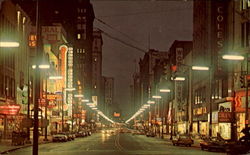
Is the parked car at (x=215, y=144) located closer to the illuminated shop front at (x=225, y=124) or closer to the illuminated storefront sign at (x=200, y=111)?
the illuminated shop front at (x=225, y=124)

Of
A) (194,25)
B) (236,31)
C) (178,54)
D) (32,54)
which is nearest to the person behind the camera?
(236,31)

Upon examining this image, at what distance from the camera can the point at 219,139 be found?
5525 cm

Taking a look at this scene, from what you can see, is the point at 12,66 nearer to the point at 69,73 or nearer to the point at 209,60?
the point at 209,60

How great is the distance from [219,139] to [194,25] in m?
53.6

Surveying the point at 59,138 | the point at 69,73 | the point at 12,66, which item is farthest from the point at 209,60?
the point at 69,73

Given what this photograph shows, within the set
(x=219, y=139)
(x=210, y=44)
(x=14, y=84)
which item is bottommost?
(x=219, y=139)

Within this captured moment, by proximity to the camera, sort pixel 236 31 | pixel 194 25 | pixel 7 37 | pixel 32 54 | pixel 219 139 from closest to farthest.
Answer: pixel 219 139, pixel 236 31, pixel 7 37, pixel 32 54, pixel 194 25

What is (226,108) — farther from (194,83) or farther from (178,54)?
(178,54)

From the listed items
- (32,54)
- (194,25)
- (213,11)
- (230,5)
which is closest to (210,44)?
(213,11)

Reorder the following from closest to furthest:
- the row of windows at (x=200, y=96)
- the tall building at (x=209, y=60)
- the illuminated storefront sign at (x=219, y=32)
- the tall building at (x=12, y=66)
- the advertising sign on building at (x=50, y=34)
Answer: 1. the tall building at (x=12, y=66)
2. the illuminated storefront sign at (x=219, y=32)
3. the tall building at (x=209, y=60)
4. the row of windows at (x=200, y=96)
5. the advertising sign on building at (x=50, y=34)

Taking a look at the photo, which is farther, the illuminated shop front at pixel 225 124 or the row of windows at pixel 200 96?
the row of windows at pixel 200 96

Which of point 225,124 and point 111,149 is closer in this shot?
point 111,149

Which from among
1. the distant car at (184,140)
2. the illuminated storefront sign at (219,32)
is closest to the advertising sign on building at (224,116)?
the distant car at (184,140)

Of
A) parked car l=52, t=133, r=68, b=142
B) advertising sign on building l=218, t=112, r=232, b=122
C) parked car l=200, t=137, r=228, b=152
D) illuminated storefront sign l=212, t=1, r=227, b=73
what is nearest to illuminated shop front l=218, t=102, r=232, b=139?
advertising sign on building l=218, t=112, r=232, b=122
